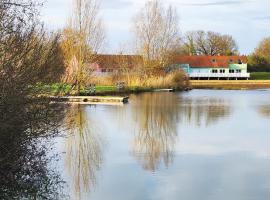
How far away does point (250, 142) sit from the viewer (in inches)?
512

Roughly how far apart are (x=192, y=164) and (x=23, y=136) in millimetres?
4525

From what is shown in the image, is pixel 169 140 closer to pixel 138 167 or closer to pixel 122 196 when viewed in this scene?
pixel 138 167

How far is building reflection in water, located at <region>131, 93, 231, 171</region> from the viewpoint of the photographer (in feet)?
36.1

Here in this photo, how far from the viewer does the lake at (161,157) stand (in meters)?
8.05

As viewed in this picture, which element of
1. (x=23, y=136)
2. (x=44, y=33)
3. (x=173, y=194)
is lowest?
(x=173, y=194)

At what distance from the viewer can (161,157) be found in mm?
10859

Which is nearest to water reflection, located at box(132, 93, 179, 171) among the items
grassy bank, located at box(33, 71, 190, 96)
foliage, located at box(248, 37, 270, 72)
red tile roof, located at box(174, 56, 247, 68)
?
grassy bank, located at box(33, 71, 190, 96)

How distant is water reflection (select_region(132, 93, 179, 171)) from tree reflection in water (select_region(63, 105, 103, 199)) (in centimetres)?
94

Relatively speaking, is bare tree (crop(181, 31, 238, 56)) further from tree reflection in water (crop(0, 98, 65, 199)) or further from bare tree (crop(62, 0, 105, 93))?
tree reflection in water (crop(0, 98, 65, 199))

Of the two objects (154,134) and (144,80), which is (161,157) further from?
(144,80)

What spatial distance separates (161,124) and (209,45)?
59.3 m

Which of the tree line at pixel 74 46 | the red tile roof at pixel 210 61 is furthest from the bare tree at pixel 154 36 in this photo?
the red tile roof at pixel 210 61

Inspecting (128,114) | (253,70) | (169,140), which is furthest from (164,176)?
(253,70)

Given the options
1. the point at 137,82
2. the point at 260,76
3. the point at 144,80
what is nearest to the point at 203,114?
the point at 137,82
